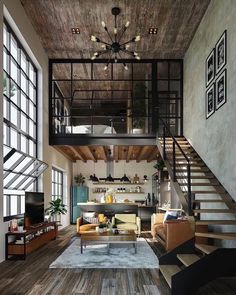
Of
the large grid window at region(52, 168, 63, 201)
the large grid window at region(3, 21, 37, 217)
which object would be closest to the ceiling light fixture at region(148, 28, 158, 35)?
the large grid window at region(3, 21, 37, 217)

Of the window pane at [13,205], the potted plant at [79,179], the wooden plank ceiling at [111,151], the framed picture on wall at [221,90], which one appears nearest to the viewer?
the framed picture on wall at [221,90]

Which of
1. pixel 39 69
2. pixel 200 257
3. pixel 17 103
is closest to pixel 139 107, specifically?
pixel 39 69

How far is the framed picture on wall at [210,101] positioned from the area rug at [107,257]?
336cm

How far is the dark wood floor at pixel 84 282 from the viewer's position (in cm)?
500

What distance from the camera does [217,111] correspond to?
812 cm

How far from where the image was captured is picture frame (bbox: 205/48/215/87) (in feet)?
28.1

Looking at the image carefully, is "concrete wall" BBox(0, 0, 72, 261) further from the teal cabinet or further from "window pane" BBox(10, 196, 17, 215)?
the teal cabinet

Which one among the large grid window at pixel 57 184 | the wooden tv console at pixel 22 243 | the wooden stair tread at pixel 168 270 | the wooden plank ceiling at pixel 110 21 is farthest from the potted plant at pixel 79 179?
the wooden stair tread at pixel 168 270

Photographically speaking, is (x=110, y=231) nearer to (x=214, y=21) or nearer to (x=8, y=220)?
(x=8, y=220)

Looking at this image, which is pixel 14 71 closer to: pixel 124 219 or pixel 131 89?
pixel 124 219

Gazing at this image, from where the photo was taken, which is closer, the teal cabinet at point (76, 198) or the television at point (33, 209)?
the television at point (33, 209)

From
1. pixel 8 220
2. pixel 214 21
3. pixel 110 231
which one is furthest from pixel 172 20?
pixel 8 220

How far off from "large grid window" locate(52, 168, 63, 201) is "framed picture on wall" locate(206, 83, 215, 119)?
21.5 feet

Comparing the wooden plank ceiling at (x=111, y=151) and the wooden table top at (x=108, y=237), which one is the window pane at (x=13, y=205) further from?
the wooden plank ceiling at (x=111, y=151)
